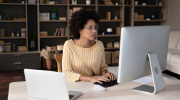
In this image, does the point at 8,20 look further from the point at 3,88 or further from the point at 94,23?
the point at 94,23

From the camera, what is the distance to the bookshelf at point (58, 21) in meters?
5.30

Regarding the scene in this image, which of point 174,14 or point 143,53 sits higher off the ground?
point 174,14

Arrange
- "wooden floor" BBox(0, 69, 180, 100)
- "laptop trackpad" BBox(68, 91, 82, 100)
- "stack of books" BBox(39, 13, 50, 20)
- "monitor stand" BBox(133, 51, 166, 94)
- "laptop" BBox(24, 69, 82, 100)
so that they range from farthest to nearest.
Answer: "stack of books" BBox(39, 13, 50, 20) → "wooden floor" BBox(0, 69, 180, 100) → "monitor stand" BBox(133, 51, 166, 94) → "laptop trackpad" BBox(68, 91, 82, 100) → "laptop" BBox(24, 69, 82, 100)

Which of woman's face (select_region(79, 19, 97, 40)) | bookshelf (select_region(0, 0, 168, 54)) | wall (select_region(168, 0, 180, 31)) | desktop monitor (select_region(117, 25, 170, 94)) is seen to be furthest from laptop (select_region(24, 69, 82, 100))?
wall (select_region(168, 0, 180, 31))

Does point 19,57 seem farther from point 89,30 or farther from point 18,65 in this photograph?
point 89,30

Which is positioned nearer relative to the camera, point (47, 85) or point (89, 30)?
point (47, 85)

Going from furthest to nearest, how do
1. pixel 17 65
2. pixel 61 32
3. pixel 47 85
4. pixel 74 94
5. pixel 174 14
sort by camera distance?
pixel 174 14, pixel 61 32, pixel 17 65, pixel 74 94, pixel 47 85

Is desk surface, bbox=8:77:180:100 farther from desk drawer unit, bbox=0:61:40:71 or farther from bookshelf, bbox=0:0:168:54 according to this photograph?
bookshelf, bbox=0:0:168:54

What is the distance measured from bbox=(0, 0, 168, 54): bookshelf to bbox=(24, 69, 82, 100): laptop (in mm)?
4051

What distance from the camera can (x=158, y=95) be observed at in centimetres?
143

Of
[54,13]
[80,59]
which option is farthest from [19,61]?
[80,59]

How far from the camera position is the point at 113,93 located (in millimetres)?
1447

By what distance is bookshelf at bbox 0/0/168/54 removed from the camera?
5.30 meters

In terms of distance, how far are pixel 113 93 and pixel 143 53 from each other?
34cm
